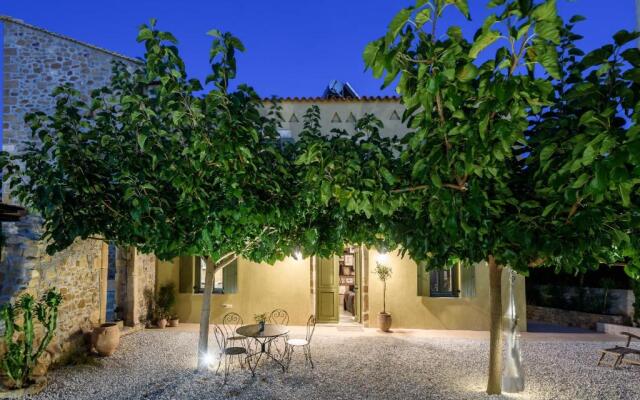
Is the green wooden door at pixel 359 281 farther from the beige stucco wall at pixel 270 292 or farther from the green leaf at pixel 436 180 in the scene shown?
the green leaf at pixel 436 180

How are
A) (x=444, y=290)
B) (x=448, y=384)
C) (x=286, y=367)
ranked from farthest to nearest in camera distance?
(x=444, y=290) < (x=286, y=367) < (x=448, y=384)

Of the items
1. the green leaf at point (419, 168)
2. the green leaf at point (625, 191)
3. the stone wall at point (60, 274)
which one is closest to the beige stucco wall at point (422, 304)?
the stone wall at point (60, 274)

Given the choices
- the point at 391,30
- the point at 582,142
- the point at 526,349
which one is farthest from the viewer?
the point at 526,349

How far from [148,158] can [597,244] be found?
3.94 metres

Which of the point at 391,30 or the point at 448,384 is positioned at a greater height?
the point at 391,30

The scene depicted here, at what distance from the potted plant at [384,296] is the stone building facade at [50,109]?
17.9 feet

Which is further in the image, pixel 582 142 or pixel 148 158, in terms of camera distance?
pixel 148 158

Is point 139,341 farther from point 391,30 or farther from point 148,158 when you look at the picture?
point 391,30

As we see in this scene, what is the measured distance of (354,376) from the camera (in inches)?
230

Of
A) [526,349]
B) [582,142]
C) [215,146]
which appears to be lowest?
[526,349]

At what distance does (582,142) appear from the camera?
1950mm

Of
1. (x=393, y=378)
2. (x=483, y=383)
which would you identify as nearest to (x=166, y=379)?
(x=393, y=378)

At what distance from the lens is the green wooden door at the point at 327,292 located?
984 cm

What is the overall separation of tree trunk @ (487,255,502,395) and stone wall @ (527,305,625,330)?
6.34 metres
